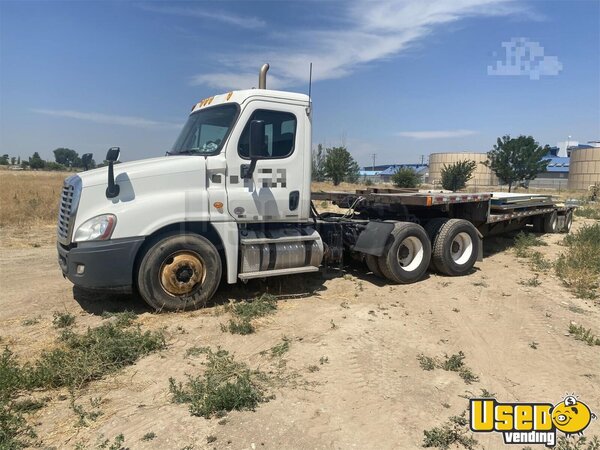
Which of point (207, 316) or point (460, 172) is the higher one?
point (460, 172)

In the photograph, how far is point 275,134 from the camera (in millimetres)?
6336

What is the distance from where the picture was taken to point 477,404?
3680 mm

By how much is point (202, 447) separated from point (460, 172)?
37.9m

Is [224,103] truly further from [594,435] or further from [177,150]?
[594,435]

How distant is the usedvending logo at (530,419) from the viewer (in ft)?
11.0

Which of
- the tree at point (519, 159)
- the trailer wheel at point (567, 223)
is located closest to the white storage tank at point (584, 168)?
the tree at point (519, 159)

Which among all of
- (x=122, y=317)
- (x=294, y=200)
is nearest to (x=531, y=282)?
(x=294, y=200)

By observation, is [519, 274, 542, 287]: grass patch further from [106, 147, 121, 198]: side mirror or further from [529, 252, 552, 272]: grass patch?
[106, 147, 121, 198]: side mirror

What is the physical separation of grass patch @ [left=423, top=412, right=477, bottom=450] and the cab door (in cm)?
372

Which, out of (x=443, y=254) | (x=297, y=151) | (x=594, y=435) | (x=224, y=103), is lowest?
(x=594, y=435)

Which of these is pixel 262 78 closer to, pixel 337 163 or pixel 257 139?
pixel 257 139

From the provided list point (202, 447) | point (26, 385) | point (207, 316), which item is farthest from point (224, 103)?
point (202, 447)

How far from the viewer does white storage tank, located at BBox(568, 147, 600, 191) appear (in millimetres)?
70625

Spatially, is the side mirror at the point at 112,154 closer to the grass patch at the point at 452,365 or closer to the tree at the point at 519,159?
the grass patch at the point at 452,365
